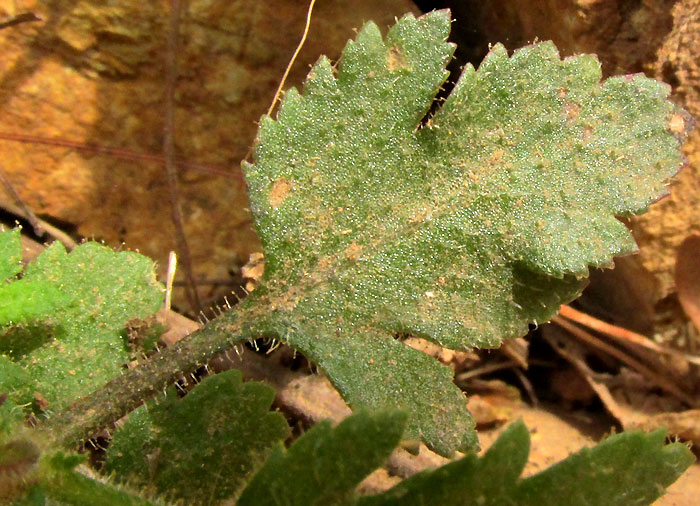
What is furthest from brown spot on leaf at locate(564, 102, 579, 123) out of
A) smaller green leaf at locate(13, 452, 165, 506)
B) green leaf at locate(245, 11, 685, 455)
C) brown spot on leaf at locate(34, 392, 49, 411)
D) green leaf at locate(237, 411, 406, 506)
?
brown spot on leaf at locate(34, 392, 49, 411)

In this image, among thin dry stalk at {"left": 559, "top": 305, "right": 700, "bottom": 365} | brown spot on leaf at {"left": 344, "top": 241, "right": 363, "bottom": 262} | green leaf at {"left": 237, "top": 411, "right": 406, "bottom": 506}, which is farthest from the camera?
thin dry stalk at {"left": 559, "top": 305, "right": 700, "bottom": 365}

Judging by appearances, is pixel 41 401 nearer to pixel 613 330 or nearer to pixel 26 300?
pixel 26 300

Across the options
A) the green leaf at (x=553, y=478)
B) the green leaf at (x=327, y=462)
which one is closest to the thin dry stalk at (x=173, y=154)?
the green leaf at (x=327, y=462)

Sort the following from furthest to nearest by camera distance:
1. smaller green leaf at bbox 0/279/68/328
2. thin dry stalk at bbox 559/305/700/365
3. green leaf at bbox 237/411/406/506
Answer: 1. thin dry stalk at bbox 559/305/700/365
2. smaller green leaf at bbox 0/279/68/328
3. green leaf at bbox 237/411/406/506

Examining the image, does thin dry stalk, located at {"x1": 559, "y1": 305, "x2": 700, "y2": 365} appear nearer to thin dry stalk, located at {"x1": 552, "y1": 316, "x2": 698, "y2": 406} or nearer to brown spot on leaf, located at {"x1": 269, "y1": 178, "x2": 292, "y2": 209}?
thin dry stalk, located at {"x1": 552, "y1": 316, "x2": 698, "y2": 406}

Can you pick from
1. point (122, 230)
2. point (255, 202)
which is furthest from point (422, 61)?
point (122, 230)

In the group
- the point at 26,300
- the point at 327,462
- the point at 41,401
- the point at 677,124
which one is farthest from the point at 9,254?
the point at 677,124
